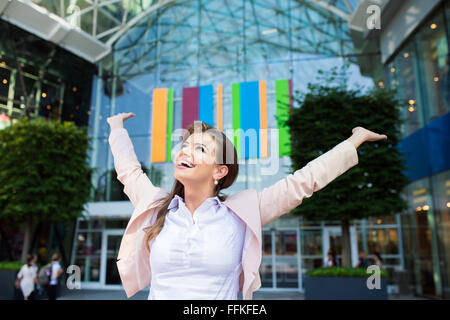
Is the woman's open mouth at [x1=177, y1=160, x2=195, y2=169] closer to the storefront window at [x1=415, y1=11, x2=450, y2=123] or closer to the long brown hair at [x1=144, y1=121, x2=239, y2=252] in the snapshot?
the long brown hair at [x1=144, y1=121, x2=239, y2=252]

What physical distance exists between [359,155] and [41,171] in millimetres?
8340

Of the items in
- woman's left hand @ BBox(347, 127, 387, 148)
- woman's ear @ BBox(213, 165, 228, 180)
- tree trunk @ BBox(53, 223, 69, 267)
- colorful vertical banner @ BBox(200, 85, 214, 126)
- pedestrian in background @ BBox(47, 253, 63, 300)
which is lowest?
pedestrian in background @ BBox(47, 253, 63, 300)

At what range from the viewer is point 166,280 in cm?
121

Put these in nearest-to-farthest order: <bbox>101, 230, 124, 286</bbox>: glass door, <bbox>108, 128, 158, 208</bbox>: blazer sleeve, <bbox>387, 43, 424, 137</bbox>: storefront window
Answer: <bbox>108, 128, 158, 208</bbox>: blazer sleeve → <bbox>387, 43, 424, 137</bbox>: storefront window → <bbox>101, 230, 124, 286</bbox>: glass door

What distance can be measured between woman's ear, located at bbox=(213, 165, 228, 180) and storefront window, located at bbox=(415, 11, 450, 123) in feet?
32.0

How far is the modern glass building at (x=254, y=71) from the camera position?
1130cm

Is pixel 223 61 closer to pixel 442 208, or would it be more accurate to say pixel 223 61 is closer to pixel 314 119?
pixel 314 119

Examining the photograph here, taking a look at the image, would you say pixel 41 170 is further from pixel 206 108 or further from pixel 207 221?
pixel 207 221

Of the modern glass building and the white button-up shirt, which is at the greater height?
the modern glass building

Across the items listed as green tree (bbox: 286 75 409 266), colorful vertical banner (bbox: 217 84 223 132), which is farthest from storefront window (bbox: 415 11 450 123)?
colorful vertical banner (bbox: 217 84 223 132)

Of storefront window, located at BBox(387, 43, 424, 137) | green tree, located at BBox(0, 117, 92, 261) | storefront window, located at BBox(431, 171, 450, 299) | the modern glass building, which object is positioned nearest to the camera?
storefront window, located at BBox(431, 171, 450, 299)

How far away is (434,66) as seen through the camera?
10227mm

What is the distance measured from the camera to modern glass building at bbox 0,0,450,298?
11.3 meters
